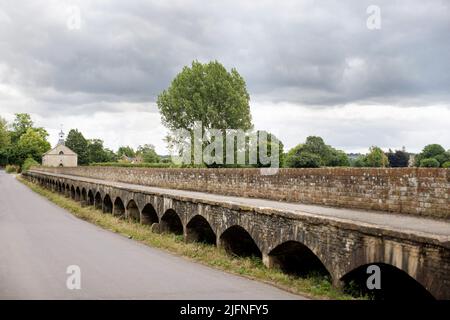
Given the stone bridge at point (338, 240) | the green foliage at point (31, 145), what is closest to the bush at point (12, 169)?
the green foliage at point (31, 145)

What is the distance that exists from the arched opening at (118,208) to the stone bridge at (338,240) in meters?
8.31

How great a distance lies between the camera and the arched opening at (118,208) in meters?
23.0

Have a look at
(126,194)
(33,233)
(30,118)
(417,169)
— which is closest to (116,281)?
(417,169)

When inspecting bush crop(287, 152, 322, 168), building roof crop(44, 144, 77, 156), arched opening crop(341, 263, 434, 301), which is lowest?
arched opening crop(341, 263, 434, 301)

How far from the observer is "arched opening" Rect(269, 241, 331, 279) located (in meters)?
10.2

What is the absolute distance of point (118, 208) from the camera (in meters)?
23.3

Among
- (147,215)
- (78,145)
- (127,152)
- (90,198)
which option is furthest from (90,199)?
(127,152)

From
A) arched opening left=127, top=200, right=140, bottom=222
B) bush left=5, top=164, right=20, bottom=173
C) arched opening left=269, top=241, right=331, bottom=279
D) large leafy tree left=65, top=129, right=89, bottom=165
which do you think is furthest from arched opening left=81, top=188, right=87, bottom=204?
large leafy tree left=65, top=129, right=89, bottom=165

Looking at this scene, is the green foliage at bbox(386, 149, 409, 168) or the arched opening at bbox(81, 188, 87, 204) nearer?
the arched opening at bbox(81, 188, 87, 204)

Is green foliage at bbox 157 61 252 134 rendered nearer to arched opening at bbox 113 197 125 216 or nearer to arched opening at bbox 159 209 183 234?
arched opening at bbox 113 197 125 216

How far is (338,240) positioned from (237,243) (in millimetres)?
5516

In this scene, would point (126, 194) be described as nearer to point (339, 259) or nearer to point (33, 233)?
point (33, 233)

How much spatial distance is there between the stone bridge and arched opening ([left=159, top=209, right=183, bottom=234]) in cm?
152

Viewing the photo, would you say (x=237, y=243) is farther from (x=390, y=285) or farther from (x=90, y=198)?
(x=90, y=198)
